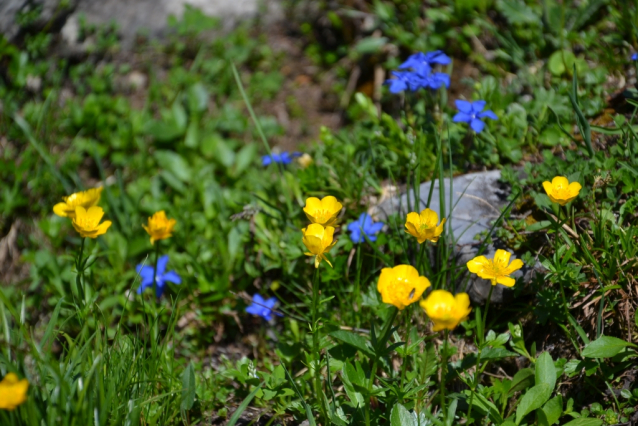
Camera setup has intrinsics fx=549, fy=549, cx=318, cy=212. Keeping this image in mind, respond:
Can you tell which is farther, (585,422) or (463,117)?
(463,117)

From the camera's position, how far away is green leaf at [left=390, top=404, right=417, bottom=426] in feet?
4.99

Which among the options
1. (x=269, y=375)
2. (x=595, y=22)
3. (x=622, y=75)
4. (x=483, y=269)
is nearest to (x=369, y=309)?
(x=269, y=375)

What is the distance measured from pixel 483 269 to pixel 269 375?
0.78 metres

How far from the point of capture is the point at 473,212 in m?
2.17

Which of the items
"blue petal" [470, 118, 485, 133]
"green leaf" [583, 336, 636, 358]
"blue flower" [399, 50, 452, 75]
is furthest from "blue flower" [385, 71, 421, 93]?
"green leaf" [583, 336, 636, 358]

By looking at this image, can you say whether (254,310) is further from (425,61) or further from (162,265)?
(425,61)

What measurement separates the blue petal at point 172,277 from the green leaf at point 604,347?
1585 millimetres

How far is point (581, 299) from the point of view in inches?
70.9

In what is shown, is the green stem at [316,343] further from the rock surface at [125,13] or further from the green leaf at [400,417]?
the rock surface at [125,13]

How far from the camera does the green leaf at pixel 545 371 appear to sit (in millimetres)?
1603

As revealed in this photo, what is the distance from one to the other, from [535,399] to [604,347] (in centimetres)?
26

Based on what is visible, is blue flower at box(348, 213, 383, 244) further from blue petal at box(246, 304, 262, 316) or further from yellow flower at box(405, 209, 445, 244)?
yellow flower at box(405, 209, 445, 244)

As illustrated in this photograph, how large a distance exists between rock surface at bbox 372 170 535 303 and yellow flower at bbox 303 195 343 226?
0.41m

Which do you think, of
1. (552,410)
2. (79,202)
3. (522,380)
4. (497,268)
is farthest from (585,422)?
(79,202)
